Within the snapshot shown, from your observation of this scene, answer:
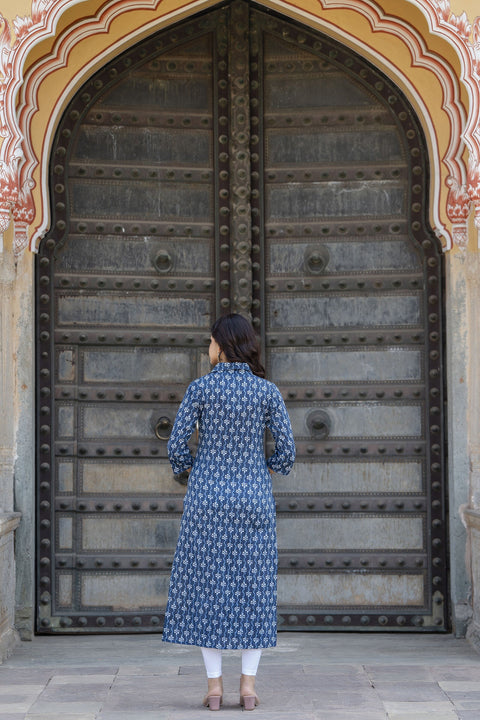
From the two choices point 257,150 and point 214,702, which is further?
point 257,150

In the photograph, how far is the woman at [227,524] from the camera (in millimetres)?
3301

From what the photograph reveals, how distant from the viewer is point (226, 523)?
10.9 ft

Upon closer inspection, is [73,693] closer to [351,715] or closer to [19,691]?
[19,691]

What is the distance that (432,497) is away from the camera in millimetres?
4652

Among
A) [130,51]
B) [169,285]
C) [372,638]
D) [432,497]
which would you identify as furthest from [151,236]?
[372,638]

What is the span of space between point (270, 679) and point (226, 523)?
2.65ft

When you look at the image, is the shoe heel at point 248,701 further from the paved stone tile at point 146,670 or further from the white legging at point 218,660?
the paved stone tile at point 146,670

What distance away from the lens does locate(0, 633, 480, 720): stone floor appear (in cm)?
334

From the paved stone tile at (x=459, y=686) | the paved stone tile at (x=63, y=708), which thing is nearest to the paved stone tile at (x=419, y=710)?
the paved stone tile at (x=459, y=686)

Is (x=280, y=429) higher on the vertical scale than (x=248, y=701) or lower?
higher

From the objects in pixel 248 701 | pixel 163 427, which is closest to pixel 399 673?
pixel 248 701

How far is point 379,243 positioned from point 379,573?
1.47m

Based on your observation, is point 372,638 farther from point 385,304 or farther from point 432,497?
point 385,304

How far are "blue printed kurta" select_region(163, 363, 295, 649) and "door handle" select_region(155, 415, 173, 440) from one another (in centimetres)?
130
